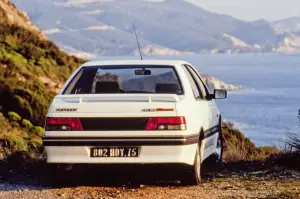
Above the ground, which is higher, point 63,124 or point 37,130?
point 63,124

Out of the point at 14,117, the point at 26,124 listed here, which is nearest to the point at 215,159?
the point at 26,124

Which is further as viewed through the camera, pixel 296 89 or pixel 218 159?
pixel 296 89

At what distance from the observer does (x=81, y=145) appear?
25.0 ft

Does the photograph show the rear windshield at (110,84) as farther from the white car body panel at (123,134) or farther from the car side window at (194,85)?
the white car body panel at (123,134)

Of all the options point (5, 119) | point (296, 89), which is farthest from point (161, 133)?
point (296, 89)

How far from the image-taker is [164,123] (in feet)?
24.9

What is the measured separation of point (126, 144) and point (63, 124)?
28.4 inches

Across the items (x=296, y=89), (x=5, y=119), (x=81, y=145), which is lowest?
(x=296, y=89)

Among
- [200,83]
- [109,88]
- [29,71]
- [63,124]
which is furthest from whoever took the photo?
[29,71]

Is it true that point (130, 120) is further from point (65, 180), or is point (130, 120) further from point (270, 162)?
point (270, 162)

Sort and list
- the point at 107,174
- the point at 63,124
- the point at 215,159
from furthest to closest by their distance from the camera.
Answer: the point at 215,159 → the point at 107,174 → the point at 63,124

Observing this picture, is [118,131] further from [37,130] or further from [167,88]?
[37,130]

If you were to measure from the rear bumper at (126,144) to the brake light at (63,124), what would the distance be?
109 mm

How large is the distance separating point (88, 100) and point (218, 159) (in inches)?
139
